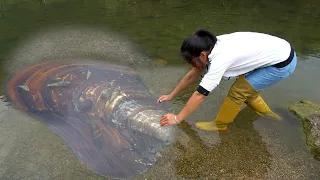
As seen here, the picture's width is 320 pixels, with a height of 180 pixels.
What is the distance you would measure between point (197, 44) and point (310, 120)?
167 cm

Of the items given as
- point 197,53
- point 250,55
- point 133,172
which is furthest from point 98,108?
point 250,55

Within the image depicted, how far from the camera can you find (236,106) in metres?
2.80

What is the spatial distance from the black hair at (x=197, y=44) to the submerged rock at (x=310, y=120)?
1463 millimetres

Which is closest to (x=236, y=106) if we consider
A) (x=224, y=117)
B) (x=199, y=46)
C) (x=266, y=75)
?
(x=224, y=117)

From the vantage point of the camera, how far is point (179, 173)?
2.53 m

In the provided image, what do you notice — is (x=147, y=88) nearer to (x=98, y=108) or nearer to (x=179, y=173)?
(x=98, y=108)

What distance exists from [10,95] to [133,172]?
212 cm

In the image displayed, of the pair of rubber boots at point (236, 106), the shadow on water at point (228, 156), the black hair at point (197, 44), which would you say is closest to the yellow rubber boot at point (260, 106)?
the pair of rubber boots at point (236, 106)

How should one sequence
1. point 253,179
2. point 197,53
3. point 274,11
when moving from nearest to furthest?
point 197,53, point 253,179, point 274,11

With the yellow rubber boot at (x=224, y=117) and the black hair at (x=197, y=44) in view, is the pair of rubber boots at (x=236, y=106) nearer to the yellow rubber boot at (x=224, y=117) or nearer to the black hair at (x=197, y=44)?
the yellow rubber boot at (x=224, y=117)

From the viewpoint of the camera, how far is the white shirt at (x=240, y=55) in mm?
2291

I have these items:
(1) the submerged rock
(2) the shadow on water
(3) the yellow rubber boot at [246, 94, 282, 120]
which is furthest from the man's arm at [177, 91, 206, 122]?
(1) the submerged rock

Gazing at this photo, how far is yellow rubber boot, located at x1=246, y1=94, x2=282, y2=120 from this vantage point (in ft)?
10.2

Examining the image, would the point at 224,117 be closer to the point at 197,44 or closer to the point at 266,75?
the point at 266,75
